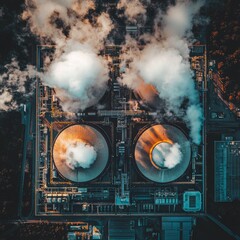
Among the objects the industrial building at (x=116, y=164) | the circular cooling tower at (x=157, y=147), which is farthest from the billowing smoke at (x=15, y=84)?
the circular cooling tower at (x=157, y=147)

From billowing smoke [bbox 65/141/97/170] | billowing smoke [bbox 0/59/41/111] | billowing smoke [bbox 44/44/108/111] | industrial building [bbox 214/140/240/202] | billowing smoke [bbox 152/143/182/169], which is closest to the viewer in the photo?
billowing smoke [bbox 65/141/97/170]

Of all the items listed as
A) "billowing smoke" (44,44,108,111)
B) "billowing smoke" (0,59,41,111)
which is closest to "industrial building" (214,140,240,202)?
"billowing smoke" (44,44,108,111)

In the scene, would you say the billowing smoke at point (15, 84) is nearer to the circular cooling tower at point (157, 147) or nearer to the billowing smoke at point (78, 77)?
the billowing smoke at point (78, 77)

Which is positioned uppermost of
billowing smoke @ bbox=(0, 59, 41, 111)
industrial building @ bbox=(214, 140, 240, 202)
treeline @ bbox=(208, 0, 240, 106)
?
treeline @ bbox=(208, 0, 240, 106)

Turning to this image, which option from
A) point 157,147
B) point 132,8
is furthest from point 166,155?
point 132,8

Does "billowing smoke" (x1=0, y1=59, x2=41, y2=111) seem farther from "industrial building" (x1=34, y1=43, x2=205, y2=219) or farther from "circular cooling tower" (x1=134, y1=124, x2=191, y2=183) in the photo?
"circular cooling tower" (x1=134, y1=124, x2=191, y2=183)

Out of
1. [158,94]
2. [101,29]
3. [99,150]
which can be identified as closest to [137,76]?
[158,94]

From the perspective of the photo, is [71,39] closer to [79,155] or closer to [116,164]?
[79,155]

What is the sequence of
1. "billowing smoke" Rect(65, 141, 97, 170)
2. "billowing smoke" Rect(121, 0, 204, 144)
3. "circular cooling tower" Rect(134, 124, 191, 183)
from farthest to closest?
"billowing smoke" Rect(121, 0, 204, 144), "circular cooling tower" Rect(134, 124, 191, 183), "billowing smoke" Rect(65, 141, 97, 170)
